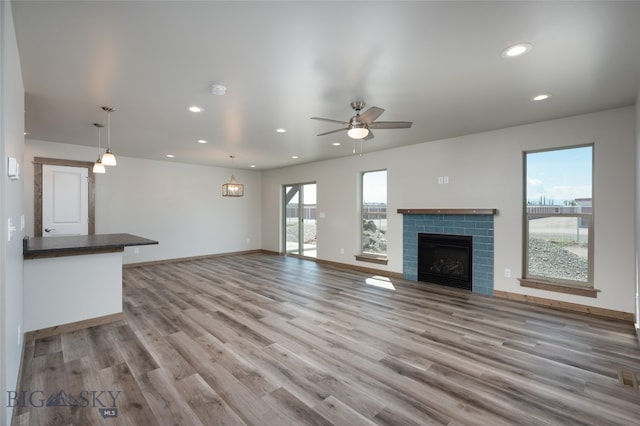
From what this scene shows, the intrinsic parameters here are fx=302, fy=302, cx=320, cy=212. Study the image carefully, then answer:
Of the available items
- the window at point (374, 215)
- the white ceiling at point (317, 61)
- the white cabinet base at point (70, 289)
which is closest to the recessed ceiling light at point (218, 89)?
the white ceiling at point (317, 61)

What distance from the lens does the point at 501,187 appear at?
15.2ft

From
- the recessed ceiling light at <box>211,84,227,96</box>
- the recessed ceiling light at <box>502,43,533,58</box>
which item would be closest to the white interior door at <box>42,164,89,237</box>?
the recessed ceiling light at <box>211,84,227,96</box>

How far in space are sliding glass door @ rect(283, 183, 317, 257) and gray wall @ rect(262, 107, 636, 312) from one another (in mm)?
659

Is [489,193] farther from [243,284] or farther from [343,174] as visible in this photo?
[243,284]

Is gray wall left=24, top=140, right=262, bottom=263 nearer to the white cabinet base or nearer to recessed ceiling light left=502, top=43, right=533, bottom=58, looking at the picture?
the white cabinet base

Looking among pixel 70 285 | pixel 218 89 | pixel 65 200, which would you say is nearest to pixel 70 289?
pixel 70 285

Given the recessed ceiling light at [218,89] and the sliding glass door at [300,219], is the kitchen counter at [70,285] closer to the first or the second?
the recessed ceiling light at [218,89]

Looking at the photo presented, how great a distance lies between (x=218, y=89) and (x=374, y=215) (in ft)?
14.0

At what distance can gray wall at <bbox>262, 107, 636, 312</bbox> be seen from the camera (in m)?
3.65

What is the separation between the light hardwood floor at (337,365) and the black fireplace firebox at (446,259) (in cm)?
79

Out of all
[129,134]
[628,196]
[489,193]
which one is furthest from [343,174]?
[628,196]

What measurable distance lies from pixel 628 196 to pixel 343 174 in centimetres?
463

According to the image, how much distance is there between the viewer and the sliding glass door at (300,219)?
8.08 meters

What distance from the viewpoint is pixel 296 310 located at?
13.0 ft
